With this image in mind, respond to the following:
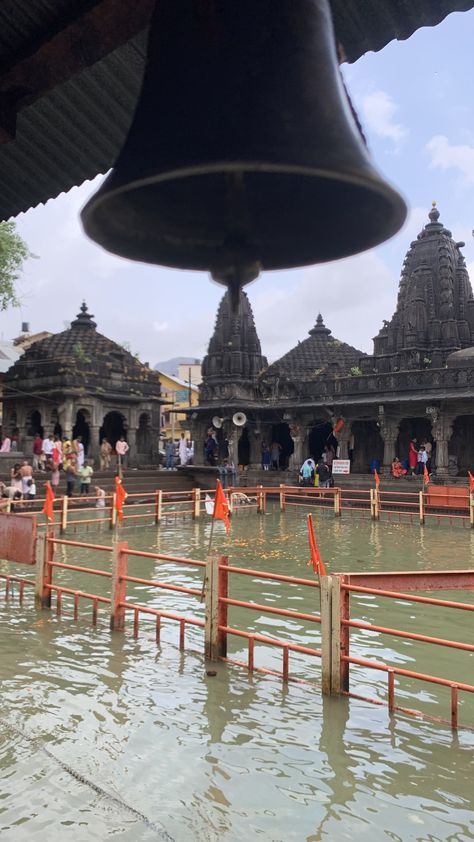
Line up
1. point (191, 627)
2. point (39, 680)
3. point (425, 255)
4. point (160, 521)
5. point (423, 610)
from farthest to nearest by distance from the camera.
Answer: point (425, 255), point (160, 521), point (423, 610), point (191, 627), point (39, 680)

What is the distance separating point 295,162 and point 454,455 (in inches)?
1084

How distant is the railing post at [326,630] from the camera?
5586mm

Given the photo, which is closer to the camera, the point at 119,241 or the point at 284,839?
the point at 119,241

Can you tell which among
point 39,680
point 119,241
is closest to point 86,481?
point 39,680

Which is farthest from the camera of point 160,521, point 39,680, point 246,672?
point 160,521

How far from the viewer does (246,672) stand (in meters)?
6.34

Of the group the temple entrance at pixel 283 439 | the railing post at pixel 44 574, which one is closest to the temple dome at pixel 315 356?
the temple entrance at pixel 283 439

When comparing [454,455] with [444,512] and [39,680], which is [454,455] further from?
[39,680]

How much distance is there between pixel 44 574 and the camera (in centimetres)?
869

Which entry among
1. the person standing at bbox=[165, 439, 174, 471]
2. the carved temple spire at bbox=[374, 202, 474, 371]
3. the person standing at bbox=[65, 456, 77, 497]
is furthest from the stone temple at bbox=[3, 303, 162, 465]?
the carved temple spire at bbox=[374, 202, 474, 371]

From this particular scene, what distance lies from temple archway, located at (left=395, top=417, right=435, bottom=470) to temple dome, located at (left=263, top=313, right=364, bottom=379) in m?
7.48

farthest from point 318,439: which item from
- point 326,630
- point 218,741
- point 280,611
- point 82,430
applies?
point 218,741

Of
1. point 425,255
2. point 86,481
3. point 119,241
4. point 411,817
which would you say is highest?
point 425,255

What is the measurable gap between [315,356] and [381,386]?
38.6 ft
